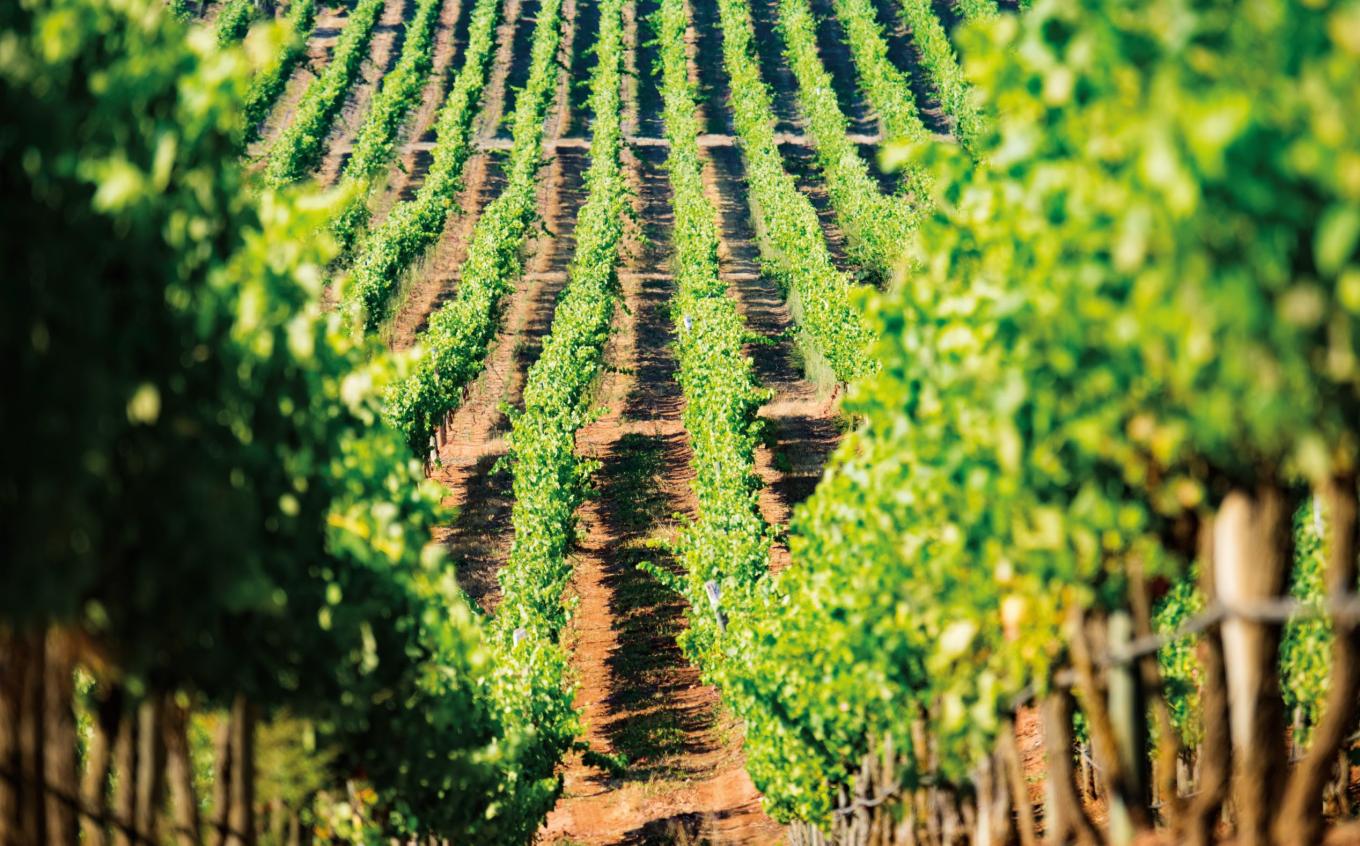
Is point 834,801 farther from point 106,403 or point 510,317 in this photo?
point 510,317

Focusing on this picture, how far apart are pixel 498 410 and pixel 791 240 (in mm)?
8506

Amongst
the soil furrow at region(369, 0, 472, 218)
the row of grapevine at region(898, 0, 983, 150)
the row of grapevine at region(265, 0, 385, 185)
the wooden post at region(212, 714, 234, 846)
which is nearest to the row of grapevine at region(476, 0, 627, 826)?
Result: the wooden post at region(212, 714, 234, 846)

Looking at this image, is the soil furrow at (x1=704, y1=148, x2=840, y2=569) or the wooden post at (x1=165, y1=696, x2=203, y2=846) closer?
the wooden post at (x1=165, y1=696, x2=203, y2=846)

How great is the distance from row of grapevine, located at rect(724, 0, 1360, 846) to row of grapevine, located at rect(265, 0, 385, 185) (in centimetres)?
3346

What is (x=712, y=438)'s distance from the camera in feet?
67.0

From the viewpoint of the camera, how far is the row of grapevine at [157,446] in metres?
3.38

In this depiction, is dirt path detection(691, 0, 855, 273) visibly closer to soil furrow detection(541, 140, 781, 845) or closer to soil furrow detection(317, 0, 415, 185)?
soil furrow detection(541, 140, 781, 845)

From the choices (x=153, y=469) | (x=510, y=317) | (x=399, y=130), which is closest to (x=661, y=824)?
(x=153, y=469)

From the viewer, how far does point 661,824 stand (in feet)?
47.3

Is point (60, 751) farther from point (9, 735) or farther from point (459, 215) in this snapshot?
point (459, 215)

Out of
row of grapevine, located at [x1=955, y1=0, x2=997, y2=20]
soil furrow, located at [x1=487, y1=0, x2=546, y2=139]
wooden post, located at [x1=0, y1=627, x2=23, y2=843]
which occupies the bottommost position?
soil furrow, located at [x1=487, y1=0, x2=546, y2=139]

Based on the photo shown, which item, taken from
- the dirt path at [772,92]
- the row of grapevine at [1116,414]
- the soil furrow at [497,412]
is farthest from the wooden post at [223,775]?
the dirt path at [772,92]

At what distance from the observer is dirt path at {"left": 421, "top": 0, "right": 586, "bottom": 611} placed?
21609 mm

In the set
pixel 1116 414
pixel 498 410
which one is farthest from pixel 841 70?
pixel 1116 414
